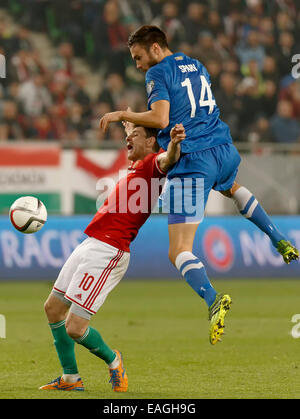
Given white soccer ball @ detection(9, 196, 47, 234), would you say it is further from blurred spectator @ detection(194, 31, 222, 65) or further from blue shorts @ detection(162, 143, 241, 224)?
blurred spectator @ detection(194, 31, 222, 65)

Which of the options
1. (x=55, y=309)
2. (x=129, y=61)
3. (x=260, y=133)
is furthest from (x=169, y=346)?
(x=129, y=61)

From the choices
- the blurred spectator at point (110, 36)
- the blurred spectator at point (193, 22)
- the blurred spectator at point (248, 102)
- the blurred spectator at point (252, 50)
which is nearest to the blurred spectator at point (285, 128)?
the blurred spectator at point (248, 102)

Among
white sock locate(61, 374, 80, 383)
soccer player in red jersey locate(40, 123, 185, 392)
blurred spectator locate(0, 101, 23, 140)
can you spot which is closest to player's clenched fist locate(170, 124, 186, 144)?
soccer player in red jersey locate(40, 123, 185, 392)

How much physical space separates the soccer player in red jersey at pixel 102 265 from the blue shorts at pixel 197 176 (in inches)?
5.6

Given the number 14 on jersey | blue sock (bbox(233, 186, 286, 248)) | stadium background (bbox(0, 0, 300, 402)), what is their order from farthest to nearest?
stadium background (bbox(0, 0, 300, 402)), blue sock (bbox(233, 186, 286, 248)), the number 14 on jersey

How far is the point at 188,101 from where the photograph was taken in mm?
6508

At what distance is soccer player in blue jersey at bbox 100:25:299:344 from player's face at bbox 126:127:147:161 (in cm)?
20

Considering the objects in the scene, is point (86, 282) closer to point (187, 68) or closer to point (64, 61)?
point (187, 68)

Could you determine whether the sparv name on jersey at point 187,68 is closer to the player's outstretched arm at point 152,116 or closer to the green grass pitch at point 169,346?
the player's outstretched arm at point 152,116

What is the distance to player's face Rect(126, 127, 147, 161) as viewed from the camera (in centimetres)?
642

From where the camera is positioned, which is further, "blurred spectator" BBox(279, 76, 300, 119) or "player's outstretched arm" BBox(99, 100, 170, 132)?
"blurred spectator" BBox(279, 76, 300, 119)

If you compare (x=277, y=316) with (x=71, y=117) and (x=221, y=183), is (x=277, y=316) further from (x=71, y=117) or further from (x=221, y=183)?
(x=71, y=117)

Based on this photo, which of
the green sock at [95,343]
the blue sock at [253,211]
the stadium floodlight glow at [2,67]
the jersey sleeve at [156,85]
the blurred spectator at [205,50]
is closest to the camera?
the green sock at [95,343]

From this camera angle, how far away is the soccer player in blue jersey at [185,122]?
619 cm
